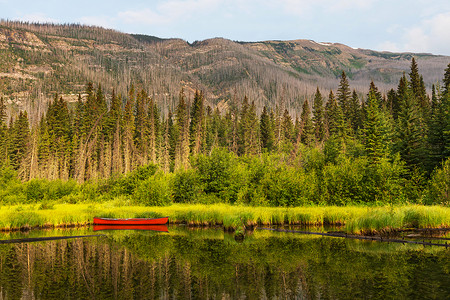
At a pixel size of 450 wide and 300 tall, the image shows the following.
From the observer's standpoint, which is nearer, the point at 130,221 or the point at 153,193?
the point at 130,221

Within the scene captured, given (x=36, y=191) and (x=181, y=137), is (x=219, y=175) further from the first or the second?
(x=181, y=137)

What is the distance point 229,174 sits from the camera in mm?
42594

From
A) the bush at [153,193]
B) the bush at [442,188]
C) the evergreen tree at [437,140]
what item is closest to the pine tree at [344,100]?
the evergreen tree at [437,140]

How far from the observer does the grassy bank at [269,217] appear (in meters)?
23.3

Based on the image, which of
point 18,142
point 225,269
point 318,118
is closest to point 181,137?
point 318,118

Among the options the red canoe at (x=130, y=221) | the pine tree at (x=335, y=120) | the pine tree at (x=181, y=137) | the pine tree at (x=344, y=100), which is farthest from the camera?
the pine tree at (x=344, y=100)

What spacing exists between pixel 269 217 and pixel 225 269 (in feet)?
50.3

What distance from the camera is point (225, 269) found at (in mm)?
16547

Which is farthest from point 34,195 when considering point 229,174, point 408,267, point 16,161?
point 16,161

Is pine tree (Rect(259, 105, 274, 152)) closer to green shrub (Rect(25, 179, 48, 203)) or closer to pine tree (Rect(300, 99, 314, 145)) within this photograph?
pine tree (Rect(300, 99, 314, 145))

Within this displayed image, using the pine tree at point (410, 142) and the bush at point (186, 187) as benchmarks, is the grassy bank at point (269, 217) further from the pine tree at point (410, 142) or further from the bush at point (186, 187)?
the pine tree at point (410, 142)

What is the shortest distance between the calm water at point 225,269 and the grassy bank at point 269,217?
2.70 meters

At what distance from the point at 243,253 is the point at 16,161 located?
337 ft

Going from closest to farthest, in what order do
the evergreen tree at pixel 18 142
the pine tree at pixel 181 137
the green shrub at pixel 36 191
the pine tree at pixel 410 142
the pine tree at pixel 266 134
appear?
the green shrub at pixel 36 191, the pine tree at pixel 410 142, the pine tree at pixel 181 137, the evergreen tree at pixel 18 142, the pine tree at pixel 266 134
